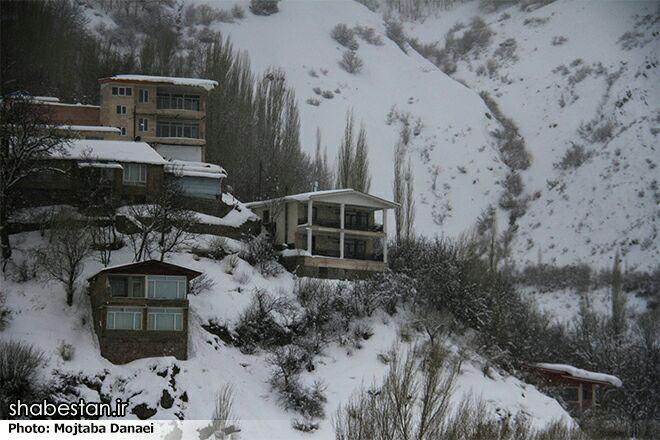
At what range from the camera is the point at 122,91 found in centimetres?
6512

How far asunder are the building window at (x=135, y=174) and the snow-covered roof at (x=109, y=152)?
38 centimetres

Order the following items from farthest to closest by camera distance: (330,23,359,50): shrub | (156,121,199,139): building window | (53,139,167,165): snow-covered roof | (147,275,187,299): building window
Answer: (330,23,359,50): shrub → (156,121,199,139): building window → (53,139,167,165): snow-covered roof → (147,275,187,299): building window

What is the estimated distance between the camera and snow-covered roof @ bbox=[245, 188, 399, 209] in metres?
62.1

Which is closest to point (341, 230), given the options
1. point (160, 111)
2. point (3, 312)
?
point (160, 111)

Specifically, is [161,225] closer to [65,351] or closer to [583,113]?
[65,351]

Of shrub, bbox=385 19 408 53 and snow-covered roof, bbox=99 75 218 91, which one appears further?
shrub, bbox=385 19 408 53

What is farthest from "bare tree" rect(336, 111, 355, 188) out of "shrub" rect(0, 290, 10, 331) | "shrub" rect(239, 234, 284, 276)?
"shrub" rect(0, 290, 10, 331)

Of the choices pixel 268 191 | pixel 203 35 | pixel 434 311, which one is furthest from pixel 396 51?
pixel 434 311

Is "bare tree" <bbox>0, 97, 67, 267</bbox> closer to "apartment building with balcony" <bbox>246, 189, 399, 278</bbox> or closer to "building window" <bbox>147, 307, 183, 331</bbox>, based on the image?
"building window" <bbox>147, 307, 183, 331</bbox>

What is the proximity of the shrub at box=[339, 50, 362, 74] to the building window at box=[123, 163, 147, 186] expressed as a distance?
5691cm

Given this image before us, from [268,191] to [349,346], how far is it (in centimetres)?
1994

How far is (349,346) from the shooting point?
53.2 meters

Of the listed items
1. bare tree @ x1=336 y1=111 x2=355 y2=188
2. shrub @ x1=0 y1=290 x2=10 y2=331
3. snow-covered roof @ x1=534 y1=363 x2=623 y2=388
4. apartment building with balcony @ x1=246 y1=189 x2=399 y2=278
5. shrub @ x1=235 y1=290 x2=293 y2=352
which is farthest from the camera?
bare tree @ x1=336 y1=111 x2=355 y2=188

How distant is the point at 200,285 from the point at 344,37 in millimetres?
66610
